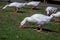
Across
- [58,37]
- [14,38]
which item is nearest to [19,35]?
[14,38]

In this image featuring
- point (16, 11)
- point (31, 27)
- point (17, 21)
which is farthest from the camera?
point (16, 11)

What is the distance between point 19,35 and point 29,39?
0.47 m

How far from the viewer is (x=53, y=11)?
10.7 m

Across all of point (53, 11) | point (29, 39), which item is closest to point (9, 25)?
point (29, 39)

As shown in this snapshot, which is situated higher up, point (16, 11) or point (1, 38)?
point (1, 38)

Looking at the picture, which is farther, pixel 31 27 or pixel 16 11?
pixel 16 11

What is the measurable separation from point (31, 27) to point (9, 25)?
2.47ft

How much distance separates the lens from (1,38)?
676 centimetres

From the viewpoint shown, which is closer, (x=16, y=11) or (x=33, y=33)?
(x=33, y=33)

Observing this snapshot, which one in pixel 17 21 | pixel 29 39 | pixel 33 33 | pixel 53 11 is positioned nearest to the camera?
pixel 29 39

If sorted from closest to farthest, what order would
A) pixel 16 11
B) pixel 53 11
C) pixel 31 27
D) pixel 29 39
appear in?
pixel 29 39 → pixel 31 27 → pixel 53 11 → pixel 16 11

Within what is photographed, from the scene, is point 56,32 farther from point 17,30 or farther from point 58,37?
point 17,30

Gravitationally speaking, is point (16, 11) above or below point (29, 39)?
below

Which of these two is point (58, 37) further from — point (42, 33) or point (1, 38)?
point (1, 38)
